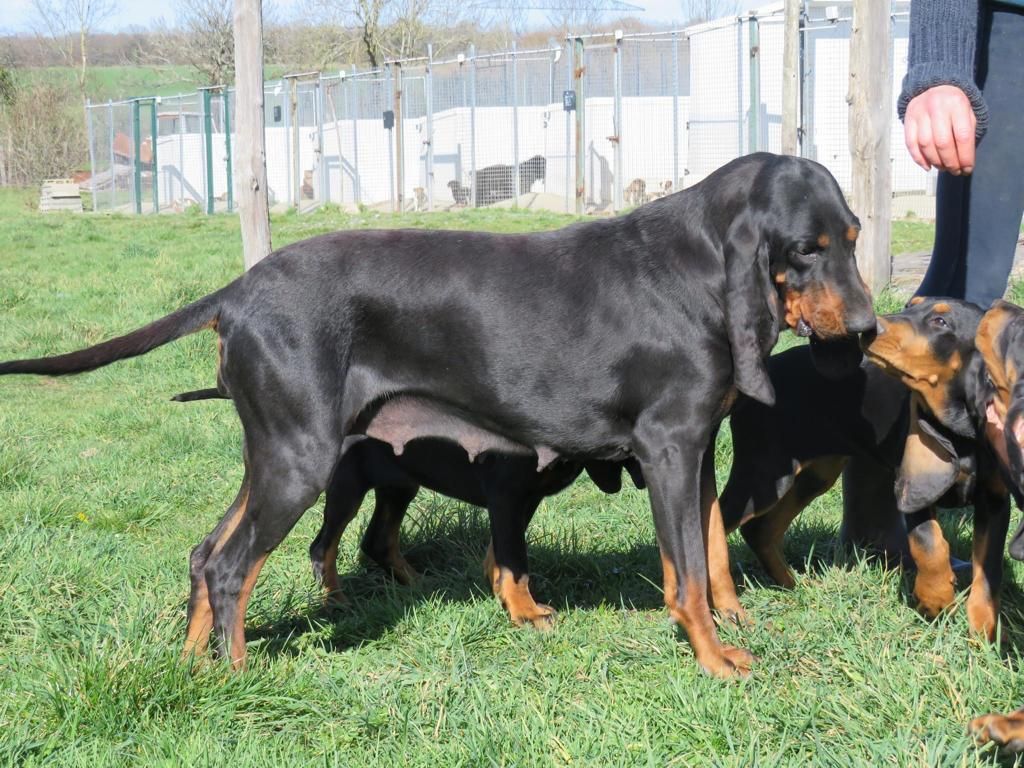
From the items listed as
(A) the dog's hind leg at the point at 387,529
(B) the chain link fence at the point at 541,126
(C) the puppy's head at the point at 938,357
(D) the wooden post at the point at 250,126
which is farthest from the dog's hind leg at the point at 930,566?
(B) the chain link fence at the point at 541,126

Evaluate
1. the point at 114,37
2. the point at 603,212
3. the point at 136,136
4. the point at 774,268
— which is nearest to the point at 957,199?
the point at 774,268

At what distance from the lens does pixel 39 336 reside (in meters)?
8.70

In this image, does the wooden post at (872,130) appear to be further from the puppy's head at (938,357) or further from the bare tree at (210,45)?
the bare tree at (210,45)

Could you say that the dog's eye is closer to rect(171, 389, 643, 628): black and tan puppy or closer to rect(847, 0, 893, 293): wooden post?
rect(171, 389, 643, 628): black and tan puppy

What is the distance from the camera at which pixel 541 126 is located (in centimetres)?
2102

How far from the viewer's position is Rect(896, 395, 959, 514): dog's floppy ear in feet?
11.6

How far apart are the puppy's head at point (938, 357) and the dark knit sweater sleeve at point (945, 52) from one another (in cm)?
59

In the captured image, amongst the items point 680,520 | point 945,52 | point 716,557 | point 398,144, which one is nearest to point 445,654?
point 680,520

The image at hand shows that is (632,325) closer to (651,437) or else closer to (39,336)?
(651,437)

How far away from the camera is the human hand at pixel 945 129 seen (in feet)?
10.6

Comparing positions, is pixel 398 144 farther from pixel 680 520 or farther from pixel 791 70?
pixel 680 520

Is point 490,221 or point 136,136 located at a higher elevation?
point 136,136

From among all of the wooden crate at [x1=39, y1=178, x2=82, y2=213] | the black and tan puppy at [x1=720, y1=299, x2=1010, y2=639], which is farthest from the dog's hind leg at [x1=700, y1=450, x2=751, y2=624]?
the wooden crate at [x1=39, y1=178, x2=82, y2=213]

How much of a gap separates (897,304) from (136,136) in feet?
65.3
